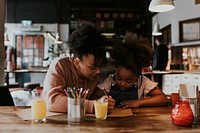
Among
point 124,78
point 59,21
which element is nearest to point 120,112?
point 124,78

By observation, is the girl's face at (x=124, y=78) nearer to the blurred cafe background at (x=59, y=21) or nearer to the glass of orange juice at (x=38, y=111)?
the glass of orange juice at (x=38, y=111)

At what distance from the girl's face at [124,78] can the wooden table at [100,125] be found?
1.21 ft

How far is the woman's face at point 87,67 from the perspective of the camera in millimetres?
1641

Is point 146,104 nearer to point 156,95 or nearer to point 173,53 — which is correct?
point 156,95

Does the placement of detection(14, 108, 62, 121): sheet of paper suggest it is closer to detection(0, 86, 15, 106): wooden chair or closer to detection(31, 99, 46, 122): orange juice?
detection(31, 99, 46, 122): orange juice

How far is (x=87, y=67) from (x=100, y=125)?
456 millimetres

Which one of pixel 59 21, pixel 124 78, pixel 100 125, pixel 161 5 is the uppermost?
pixel 59 21

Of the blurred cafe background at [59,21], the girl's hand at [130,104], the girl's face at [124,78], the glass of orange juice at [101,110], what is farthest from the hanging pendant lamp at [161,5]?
the blurred cafe background at [59,21]

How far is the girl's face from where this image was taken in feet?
6.13

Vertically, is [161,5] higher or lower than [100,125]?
higher

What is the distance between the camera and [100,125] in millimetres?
1351

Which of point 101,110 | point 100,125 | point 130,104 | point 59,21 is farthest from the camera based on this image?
point 59,21

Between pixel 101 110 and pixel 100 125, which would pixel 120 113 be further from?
pixel 100 125

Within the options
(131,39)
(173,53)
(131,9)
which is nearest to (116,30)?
(131,9)
